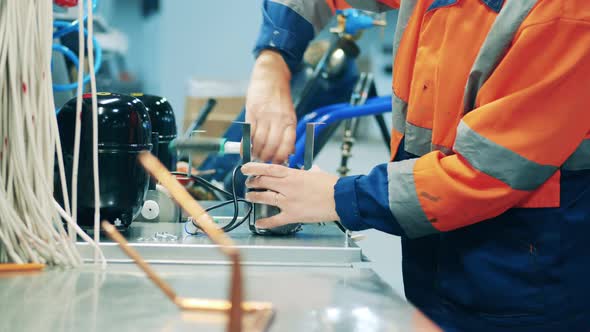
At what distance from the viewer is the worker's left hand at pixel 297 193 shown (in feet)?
2.79

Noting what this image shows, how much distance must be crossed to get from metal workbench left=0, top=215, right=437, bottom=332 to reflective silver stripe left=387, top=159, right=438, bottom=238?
3.2 inches

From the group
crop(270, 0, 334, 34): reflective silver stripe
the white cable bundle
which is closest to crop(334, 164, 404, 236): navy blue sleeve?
the white cable bundle

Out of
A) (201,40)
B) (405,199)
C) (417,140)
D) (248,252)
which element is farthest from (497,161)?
(201,40)

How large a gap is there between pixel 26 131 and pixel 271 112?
419mm

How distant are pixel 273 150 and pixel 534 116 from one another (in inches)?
15.7

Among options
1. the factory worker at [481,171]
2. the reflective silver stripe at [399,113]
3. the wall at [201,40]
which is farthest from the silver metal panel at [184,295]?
the wall at [201,40]

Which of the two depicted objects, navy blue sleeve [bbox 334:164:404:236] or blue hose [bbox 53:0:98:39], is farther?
blue hose [bbox 53:0:98:39]

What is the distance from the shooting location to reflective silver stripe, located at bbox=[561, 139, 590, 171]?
852 mm

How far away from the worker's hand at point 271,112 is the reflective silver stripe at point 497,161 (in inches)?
12.0

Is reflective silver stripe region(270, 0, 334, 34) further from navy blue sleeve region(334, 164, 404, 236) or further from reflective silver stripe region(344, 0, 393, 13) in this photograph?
navy blue sleeve region(334, 164, 404, 236)

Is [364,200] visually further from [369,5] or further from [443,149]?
[369,5]

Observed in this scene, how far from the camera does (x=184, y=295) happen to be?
67 centimetres

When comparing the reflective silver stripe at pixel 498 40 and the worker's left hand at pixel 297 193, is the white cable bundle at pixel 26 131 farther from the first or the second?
the reflective silver stripe at pixel 498 40

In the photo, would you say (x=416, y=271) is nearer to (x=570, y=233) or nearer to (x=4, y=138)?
(x=570, y=233)
